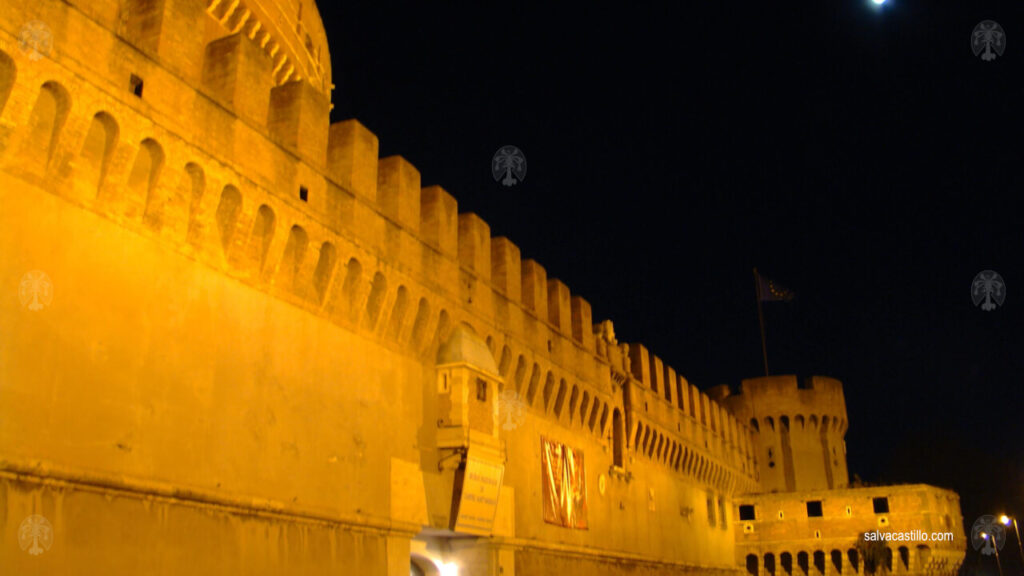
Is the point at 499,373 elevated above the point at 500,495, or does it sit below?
above

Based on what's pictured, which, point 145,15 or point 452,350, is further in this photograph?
point 452,350

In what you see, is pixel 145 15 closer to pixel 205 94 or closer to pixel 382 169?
pixel 205 94

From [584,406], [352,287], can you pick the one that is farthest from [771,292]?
[352,287]

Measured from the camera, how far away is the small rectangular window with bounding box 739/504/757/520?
3841cm

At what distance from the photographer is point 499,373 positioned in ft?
58.7

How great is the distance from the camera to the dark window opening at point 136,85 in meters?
10.1

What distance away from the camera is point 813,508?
38281mm

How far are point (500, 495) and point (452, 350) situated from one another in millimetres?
3254

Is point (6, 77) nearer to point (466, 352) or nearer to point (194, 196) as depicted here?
point (194, 196)

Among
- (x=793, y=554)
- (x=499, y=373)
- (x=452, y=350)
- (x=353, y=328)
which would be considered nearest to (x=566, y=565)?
(x=499, y=373)

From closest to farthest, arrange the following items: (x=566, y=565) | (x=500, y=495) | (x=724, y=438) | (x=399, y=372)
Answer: (x=399, y=372) < (x=500, y=495) < (x=566, y=565) < (x=724, y=438)
